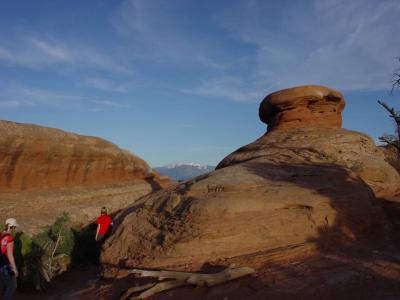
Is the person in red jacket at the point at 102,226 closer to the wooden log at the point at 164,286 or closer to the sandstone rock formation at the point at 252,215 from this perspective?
the sandstone rock formation at the point at 252,215

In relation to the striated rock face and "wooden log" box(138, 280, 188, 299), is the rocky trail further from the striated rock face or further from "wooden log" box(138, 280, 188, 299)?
the striated rock face

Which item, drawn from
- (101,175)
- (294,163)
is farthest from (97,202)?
(294,163)

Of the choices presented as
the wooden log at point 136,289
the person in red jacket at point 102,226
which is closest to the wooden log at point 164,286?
the wooden log at point 136,289

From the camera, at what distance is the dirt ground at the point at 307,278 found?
535 centimetres

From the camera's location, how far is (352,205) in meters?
8.52

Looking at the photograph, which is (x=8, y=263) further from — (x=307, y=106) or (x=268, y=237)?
(x=307, y=106)

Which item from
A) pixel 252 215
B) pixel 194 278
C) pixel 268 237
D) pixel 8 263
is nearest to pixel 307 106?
pixel 252 215

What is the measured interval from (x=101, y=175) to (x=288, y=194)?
11603 mm

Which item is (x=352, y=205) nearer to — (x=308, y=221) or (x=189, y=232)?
(x=308, y=221)

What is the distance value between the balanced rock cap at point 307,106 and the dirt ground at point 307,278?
22.0 feet

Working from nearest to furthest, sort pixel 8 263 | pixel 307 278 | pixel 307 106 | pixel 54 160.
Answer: pixel 307 278 → pixel 8 263 → pixel 307 106 → pixel 54 160

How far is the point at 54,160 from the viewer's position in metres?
15.9

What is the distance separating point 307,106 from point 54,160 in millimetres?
10036

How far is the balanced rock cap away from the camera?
13750mm
